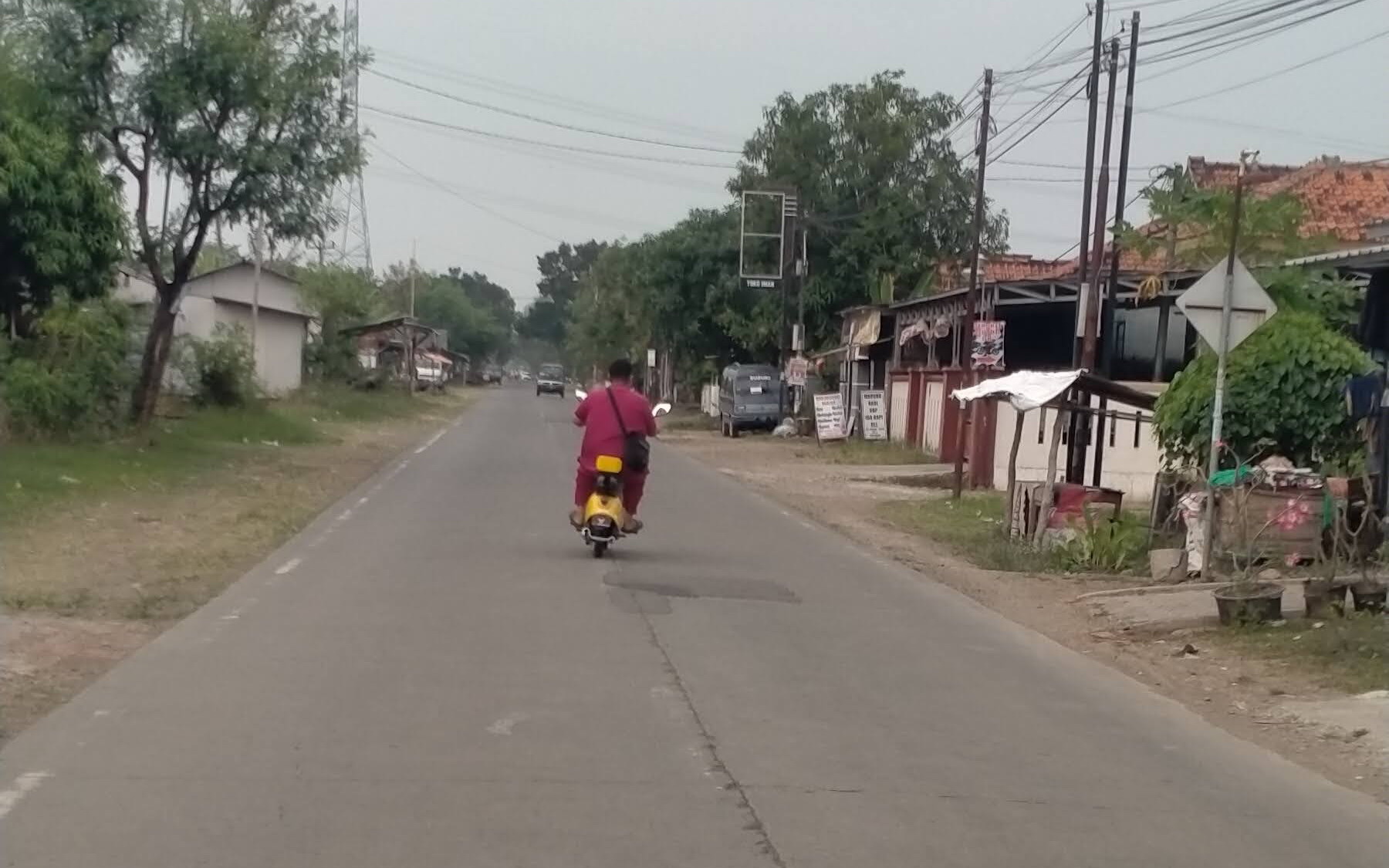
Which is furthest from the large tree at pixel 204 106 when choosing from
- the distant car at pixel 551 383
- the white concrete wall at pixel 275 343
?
the distant car at pixel 551 383

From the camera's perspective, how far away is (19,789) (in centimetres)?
661

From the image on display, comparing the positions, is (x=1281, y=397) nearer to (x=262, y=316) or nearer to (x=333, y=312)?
(x=262, y=316)

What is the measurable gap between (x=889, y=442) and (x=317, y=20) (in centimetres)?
1866

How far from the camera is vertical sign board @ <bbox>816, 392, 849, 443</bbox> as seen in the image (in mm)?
43781

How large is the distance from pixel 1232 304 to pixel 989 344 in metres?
17.3

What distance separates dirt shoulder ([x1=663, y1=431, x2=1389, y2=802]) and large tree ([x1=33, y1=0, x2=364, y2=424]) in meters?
11.3

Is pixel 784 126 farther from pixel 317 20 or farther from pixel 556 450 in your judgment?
pixel 317 20

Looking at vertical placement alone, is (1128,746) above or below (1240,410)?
below

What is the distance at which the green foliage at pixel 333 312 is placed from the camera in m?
58.9

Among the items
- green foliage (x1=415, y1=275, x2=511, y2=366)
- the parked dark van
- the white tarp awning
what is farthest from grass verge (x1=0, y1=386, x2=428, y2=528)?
green foliage (x1=415, y1=275, x2=511, y2=366)

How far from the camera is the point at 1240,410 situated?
17375 mm

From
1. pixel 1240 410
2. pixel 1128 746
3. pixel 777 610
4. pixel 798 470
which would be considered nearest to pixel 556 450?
pixel 798 470

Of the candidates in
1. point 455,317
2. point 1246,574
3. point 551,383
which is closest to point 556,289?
point 455,317

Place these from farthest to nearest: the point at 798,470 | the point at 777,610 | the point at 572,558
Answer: the point at 798,470
the point at 572,558
the point at 777,610
